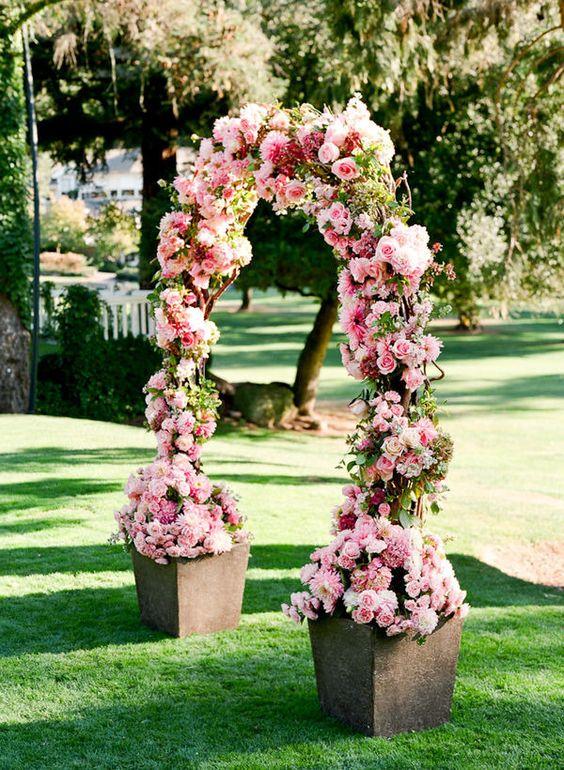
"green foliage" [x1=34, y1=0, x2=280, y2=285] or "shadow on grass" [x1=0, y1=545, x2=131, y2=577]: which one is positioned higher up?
"green foliage" [x1=34, y1=0, x2=280, y2=285]

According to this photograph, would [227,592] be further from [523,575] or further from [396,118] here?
[396,118]

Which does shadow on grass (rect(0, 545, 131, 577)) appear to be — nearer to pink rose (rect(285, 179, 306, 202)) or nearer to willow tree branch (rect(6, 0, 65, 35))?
pink rose (rect(285, 179, 306, 202))

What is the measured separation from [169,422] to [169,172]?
552 inches

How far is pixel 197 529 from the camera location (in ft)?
18.5

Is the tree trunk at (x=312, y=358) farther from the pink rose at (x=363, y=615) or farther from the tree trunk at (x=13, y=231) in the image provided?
the pink rose at (x=363, y=615)

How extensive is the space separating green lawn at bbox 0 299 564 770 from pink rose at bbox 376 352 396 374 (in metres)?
1.64

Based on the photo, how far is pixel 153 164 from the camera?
754 inches

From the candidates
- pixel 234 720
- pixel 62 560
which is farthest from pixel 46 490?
pixel 234 720

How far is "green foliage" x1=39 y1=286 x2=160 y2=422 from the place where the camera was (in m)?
16.3

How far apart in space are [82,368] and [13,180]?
130 inches

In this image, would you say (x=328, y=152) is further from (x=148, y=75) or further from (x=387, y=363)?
(x=148, y=75)

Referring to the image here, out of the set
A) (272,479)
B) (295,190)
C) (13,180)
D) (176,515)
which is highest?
(13,180)

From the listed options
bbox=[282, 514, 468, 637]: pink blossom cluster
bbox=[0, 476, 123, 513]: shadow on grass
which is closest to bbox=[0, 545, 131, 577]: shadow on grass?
bbox=[0, 476, 123, 513]: shadow on grass

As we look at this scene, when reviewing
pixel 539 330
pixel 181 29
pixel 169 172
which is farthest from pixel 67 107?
pixel 539 330
